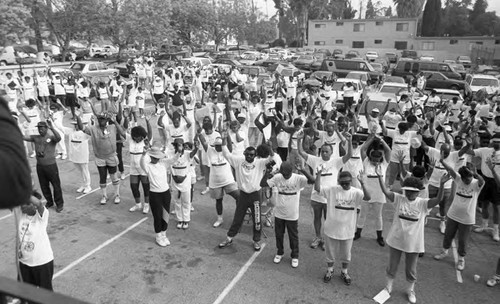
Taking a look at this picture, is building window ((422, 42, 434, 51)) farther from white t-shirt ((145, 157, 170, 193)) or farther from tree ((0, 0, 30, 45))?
white t-shirt ((145, 157, 170, 193))

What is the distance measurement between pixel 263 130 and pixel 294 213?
465 cm

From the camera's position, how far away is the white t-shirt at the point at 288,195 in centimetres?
592

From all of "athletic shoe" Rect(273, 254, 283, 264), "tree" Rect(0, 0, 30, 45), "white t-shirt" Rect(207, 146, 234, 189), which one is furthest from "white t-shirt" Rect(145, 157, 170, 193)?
"tree" Rect(0, 0, 30, 45)

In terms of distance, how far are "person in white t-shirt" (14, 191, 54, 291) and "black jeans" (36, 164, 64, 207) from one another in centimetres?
327

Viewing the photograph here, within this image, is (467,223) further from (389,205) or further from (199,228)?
Answer: (199,228)

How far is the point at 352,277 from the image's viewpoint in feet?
19.7

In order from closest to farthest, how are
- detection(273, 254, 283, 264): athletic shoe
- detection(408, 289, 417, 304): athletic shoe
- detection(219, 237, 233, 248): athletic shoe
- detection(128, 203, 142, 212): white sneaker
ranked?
detection(408, 289, 417, 304): athletic shoe → detection(273, 254, 283, 264): athletic shoe → detection(219, 237, 233, 248): athletic shoe → detection(128, 203, 142, 212): white sneaker

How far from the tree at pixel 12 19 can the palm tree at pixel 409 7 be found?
57342 mm

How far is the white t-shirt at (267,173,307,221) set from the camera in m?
5.92

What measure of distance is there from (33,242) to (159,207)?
227 centimetres

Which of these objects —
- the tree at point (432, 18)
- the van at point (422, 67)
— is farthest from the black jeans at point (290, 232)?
the tree at point (432, 18)

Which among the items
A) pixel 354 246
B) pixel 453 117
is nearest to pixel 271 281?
pixel 354 246

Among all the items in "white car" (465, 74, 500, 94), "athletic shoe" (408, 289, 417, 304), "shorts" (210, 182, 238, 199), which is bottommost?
"athletic shoe" (408, 289, 417, 304)

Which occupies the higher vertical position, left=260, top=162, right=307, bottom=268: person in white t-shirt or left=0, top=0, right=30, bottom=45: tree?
left=0, top=0, right=30, bottom=45: tree
